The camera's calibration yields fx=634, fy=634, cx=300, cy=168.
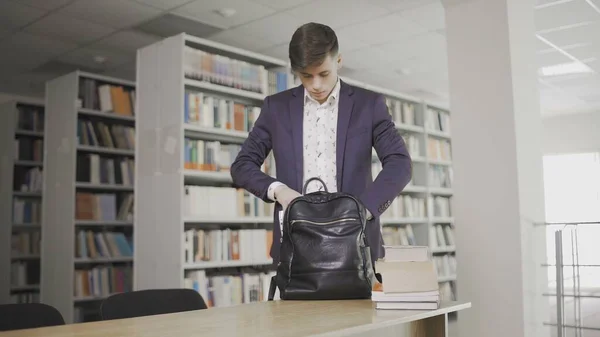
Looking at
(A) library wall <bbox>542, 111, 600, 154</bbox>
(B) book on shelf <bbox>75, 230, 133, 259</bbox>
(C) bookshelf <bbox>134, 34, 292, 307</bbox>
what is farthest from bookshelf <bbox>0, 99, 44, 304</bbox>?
(A) library wall <bbox>542, 111, 600, 154</bbox>

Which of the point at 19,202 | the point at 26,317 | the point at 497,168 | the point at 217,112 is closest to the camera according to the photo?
the point at 26,317

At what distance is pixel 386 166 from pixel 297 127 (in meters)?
0.32

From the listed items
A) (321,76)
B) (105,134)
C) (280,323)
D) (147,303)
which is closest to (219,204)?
(105,134)

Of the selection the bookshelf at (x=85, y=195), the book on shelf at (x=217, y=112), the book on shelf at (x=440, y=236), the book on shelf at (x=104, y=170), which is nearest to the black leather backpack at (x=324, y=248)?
the book on shelf at (x=217, y=112)

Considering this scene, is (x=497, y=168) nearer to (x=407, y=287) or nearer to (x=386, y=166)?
(x=386, y=166)

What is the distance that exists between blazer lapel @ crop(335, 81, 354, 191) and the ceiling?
121 inches

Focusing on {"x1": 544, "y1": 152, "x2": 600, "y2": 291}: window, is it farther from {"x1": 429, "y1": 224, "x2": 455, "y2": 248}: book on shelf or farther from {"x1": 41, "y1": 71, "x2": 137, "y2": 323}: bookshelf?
{"x1": 41, "y1": 71, "x2": 137, "y2": 323}: bookshelf

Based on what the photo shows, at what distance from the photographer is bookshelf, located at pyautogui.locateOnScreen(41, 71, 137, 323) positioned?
5699mm

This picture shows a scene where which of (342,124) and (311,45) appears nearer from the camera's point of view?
(311,45)

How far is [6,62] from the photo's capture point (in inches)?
261

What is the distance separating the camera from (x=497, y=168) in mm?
4074

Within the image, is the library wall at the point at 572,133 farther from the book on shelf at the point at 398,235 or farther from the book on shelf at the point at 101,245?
the book on shelf at the point at 101,245

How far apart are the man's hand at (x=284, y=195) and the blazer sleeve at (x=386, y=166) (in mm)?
215

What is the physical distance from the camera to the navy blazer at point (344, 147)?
1967 millimetres
